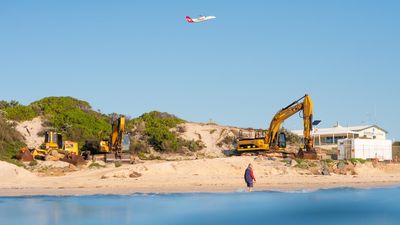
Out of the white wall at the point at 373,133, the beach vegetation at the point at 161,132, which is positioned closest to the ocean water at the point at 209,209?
the beach vegetation at the point at 161,132

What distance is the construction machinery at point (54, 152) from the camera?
38094 mm

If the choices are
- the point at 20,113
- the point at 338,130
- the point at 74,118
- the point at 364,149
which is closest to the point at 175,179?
the point at 364,149

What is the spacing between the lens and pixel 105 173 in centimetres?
3250

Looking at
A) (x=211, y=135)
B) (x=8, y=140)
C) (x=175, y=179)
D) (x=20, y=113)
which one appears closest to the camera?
(x=175, y=179)

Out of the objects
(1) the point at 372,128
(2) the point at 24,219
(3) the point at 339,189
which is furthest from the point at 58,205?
(1) the point at 372,128

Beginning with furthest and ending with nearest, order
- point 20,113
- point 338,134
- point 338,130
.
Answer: point 338,130 → point 338,134 → point 20,113

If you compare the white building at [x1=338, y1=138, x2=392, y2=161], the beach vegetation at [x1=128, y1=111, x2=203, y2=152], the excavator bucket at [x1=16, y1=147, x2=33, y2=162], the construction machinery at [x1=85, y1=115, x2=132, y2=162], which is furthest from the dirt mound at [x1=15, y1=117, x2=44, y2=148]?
the white building at [x1=338, y1=138, x2=392, y2=161]

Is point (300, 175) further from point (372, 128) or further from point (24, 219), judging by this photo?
point (372, 128)

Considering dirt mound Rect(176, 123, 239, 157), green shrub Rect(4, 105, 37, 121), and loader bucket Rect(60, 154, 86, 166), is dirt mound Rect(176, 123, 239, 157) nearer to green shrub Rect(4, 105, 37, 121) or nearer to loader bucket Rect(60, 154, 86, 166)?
green shrub Rect(4, 105, 37, 121)

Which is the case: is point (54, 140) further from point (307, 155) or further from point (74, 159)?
point (307, 155)

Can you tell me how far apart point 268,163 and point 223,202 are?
15.8 metres

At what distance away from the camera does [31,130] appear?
51.7 meters

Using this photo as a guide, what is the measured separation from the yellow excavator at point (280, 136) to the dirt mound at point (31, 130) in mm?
16237

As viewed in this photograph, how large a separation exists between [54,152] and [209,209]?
2128cm
